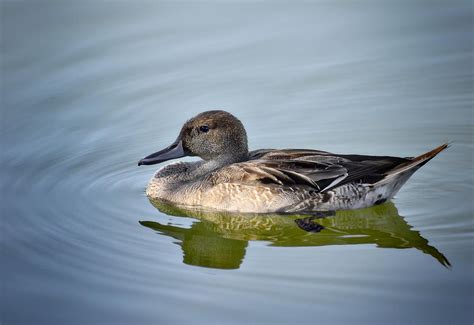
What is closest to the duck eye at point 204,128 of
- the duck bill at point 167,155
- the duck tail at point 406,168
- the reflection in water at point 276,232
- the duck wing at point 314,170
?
the duck bill at point 167,155

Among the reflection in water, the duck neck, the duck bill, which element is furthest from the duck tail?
the duck bill

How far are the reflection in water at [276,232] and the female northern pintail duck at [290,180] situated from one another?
5.5 inches

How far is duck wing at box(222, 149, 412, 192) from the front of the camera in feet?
33.6

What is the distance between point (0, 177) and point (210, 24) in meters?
5.75

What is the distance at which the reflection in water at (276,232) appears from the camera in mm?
9289

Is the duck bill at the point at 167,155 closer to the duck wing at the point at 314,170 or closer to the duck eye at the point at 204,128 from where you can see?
the duck eye at the point at 204,128

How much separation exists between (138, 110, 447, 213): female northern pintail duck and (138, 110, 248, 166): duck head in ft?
0.04

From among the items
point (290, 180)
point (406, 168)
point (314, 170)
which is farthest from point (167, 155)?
point (406, 168)

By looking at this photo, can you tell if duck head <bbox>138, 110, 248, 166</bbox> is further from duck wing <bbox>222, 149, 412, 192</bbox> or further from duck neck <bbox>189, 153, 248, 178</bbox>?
duck wing <bbox>222, 149, 412, 192</bbox>

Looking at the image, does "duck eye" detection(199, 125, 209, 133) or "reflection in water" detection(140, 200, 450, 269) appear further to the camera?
"duck eye" detection(199, 125, 209, 133)

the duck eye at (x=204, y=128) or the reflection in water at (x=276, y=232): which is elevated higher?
the duck eye at (x=204, y=128)

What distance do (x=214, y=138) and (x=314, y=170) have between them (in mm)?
1327

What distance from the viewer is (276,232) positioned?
9.84m

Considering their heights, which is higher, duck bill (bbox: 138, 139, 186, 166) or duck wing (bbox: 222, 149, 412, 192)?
duck bill (bbox: 138, 139, 186, 166)
